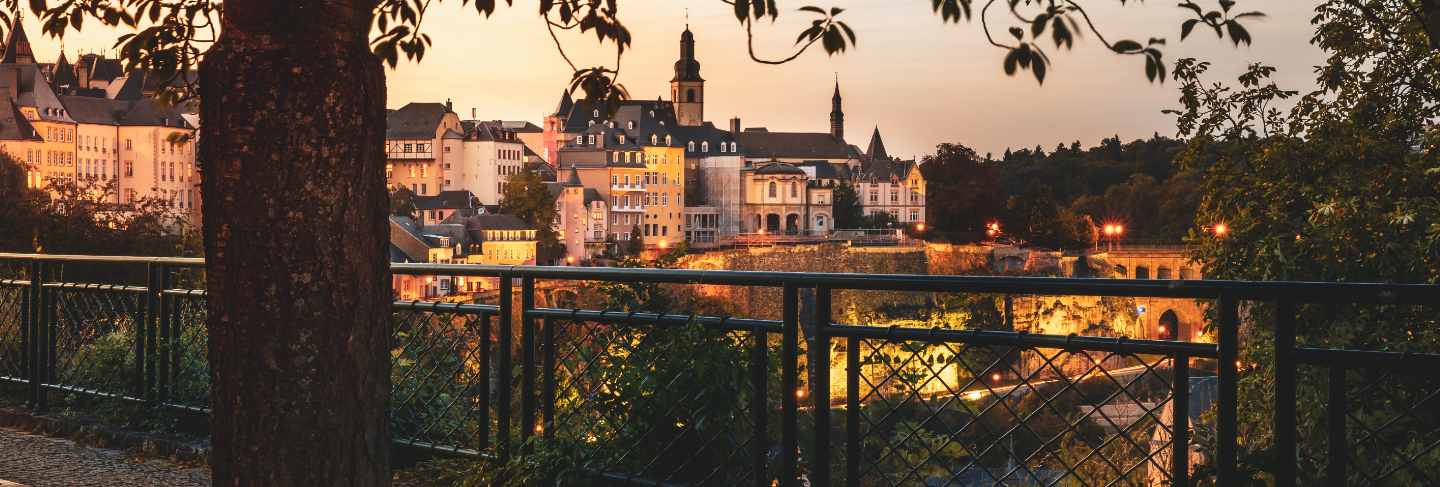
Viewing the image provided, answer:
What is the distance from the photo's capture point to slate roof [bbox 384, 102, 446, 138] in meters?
144

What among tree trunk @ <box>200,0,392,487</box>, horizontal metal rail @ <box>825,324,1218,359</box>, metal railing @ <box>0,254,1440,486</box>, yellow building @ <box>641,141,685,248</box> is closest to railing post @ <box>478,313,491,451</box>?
metal railing @ <box>0,254,1440,486</box>

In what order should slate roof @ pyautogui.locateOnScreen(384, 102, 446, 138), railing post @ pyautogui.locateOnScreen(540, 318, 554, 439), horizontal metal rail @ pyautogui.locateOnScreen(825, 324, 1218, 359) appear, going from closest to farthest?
horizontal metal rail @ pyautogui.locateOnScreen(825, 324, 1218, 359) → railing post @ pyautogui.locateOnScreen(540, 318, 554, 439) → slate roof @ pyautogui.locateOnScreen(384, 102, 446, 138)

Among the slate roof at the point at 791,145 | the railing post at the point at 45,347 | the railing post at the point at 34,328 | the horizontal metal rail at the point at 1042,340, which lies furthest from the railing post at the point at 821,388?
the slate roof at the point at 791,145

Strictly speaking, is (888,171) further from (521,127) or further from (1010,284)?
(1010,284)

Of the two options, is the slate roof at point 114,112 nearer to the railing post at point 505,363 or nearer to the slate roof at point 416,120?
the slate roof at point 416,120

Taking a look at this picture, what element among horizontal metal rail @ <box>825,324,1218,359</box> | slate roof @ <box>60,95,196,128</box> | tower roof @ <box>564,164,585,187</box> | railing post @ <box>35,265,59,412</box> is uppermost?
slate roof @ <box>60,95,196,128</box>

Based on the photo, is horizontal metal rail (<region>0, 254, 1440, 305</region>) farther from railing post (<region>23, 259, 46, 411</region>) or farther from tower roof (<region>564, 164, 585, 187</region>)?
tower roof (<region>564, 164, 585, 187</region>)

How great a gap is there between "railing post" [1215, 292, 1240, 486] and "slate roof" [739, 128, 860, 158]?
16782 cm

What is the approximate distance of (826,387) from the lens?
4270 millimetres

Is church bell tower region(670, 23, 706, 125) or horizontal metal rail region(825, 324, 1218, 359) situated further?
church bell tower region(670, 23, 706, 125)

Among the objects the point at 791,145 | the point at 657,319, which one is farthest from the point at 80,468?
the point at 791,145

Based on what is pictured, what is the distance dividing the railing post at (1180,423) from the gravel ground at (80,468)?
388cm

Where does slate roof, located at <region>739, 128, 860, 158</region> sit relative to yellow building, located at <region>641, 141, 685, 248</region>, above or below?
above

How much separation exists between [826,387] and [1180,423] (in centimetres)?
106
